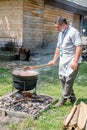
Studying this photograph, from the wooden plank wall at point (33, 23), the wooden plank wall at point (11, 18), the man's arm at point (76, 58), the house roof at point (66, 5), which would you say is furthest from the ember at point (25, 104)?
the house roof at point (66, 5)

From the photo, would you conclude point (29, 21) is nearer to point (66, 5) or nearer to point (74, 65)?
point (66, 5)

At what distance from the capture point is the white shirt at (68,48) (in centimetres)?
602

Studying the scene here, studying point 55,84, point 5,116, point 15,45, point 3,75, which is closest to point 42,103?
point 5,116

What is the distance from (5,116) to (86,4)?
700 inches

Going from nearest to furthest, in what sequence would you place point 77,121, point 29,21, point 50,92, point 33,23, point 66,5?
point 77,121, point 50,92, point 29,21, point 33,23, point 66,5

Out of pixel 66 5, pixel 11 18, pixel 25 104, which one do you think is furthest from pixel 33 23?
pixel 25 104

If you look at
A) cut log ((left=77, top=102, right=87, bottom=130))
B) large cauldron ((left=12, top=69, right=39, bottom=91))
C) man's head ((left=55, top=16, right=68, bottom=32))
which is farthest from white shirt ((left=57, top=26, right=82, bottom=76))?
cut log ((left=77, top=102, right=87, bottom=130))

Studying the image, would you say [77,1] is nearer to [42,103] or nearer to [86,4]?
[86,4]

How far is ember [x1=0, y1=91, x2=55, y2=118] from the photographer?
5723 mm

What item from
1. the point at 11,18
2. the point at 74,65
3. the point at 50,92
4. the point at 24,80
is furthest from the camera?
the point at 11,18

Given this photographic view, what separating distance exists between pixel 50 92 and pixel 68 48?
1962mm

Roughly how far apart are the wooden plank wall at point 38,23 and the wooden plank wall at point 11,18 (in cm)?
30

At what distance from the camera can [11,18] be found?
1566cm

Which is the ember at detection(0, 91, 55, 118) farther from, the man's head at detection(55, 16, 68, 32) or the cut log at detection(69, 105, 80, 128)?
the man's head at detection(55, 16, 68, 32)
